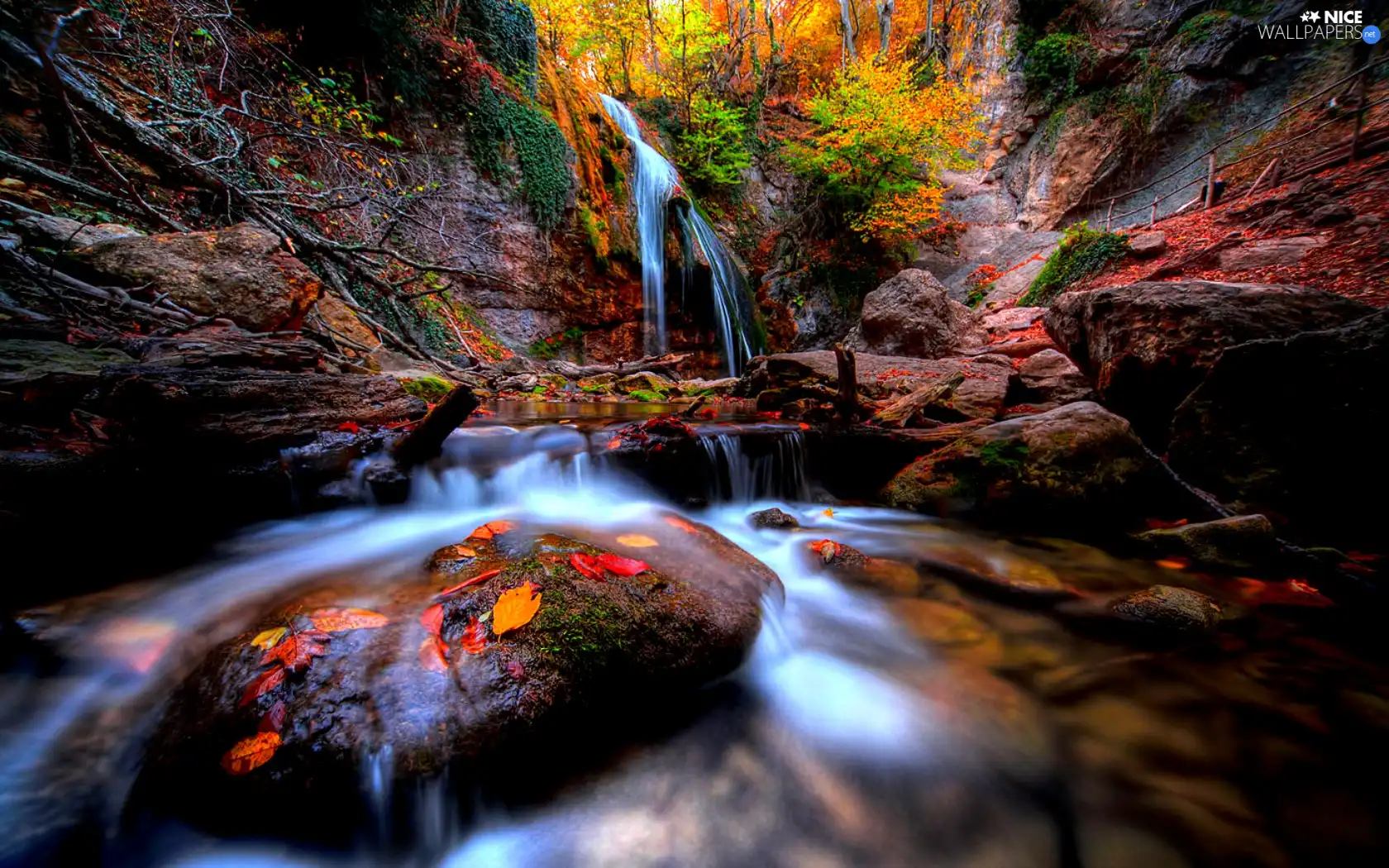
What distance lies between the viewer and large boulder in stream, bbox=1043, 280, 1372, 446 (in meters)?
3.34

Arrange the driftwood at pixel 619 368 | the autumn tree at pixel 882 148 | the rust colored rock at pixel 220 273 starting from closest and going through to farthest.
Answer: the rust colored rock at pixel 220 273, the driftwood at pixel 619 368, the autumn tree at pixel 882 148

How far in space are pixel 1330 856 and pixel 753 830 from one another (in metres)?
1.46

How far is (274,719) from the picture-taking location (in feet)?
3.82

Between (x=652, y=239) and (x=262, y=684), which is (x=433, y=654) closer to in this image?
(x=262, y=684)

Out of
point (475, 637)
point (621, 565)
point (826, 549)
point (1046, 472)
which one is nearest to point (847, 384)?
point (1046, 472)

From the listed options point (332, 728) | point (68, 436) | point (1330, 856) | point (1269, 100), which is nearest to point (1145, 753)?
point (1330, 856)

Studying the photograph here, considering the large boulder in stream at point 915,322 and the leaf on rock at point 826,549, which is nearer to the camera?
the leaf on rock at point 826,549

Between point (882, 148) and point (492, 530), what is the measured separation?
16.9m

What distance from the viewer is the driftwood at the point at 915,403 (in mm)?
4441

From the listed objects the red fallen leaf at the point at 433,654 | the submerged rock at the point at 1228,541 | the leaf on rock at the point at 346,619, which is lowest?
the submerged rock at the point at 1228,541

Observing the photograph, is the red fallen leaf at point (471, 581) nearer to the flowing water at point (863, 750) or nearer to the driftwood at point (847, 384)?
the flowing water at point (863, 750)

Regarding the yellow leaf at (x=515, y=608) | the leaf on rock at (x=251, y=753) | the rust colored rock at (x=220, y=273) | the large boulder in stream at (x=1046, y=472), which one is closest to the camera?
the leaf on rock at (x=251, y=753)

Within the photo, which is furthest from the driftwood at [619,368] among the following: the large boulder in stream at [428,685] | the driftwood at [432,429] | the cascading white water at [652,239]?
the large boulder in stream at [428,685]

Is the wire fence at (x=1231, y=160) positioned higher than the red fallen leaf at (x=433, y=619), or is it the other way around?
the wire fence at (x=1231, y=160)
